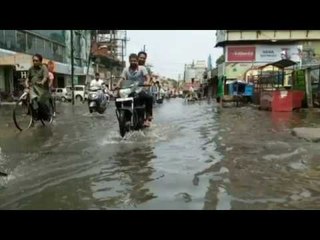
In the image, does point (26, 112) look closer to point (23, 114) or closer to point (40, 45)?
point (23, 114)

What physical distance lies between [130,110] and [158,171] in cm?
389

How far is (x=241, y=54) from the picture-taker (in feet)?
190

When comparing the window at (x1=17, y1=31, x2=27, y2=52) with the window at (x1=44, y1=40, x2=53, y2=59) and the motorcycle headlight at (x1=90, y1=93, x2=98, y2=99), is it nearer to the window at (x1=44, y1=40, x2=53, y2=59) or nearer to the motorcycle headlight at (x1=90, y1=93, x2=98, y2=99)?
the window at (x1=44, y1=40, x2=53, y2=59)

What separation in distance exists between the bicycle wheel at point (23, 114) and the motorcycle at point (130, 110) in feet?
8.77

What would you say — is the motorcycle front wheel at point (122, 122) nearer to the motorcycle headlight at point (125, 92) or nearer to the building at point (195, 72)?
the motorcycle headlight at point (125, 92)

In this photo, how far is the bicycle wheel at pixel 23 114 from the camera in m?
12.4

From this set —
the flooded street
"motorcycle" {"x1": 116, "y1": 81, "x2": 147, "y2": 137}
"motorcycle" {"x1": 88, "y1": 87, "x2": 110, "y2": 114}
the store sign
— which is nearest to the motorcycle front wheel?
"motorcycle" {"x1": 116, "y1": 81, "x2": 147, "y2": 137}

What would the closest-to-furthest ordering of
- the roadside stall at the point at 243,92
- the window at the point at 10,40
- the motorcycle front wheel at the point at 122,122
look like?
1. the motorcycle front wheel at the point at 122,122
2. the roadside stall at the point at 243,92
3. the window at the point at 10,40

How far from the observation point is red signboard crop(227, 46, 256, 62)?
57.6 m

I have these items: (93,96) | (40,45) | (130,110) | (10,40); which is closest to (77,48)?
(40,45)

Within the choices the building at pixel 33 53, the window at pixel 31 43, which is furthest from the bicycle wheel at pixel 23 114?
the window at pixel 31 43
